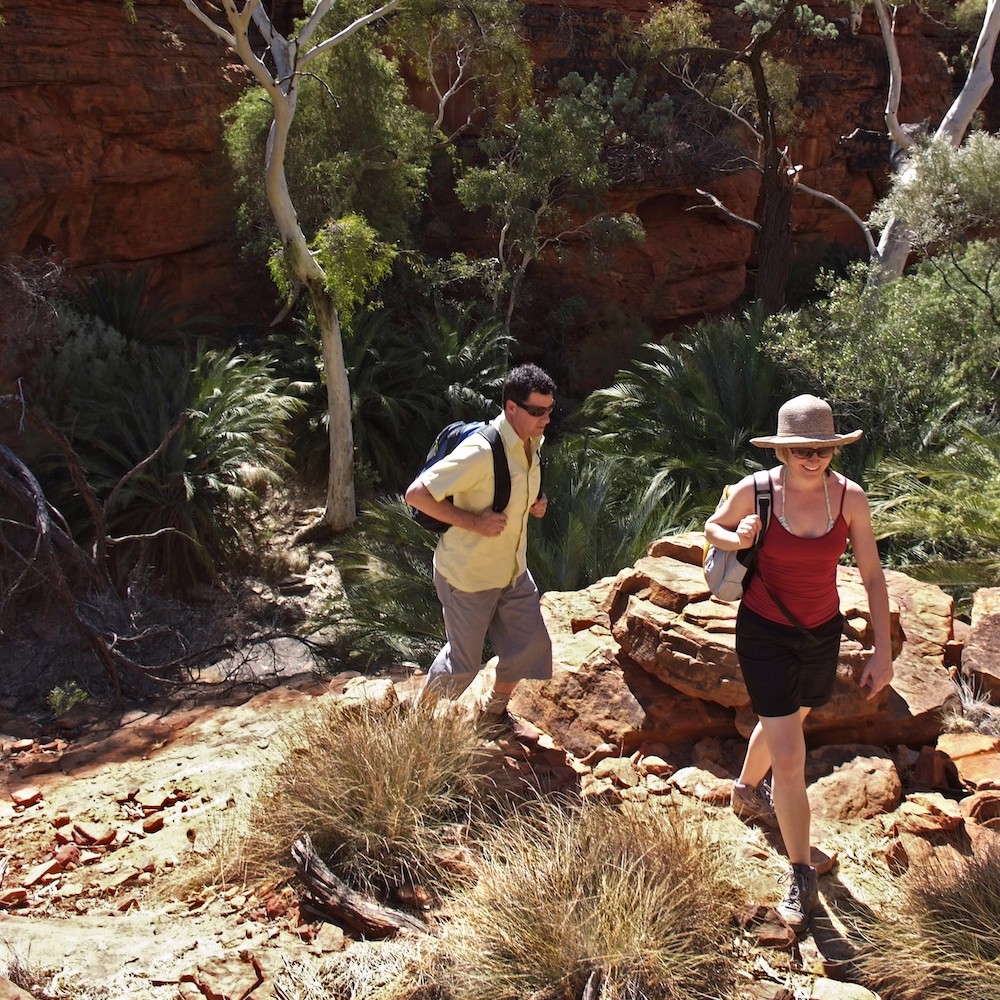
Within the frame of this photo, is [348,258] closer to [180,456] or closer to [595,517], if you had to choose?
[180,456]

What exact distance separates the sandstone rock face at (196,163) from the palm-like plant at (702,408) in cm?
476

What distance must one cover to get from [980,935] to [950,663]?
281 centimetres

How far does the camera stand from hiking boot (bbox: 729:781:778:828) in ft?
13.8

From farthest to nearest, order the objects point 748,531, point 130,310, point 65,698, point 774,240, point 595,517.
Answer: point 774,240 → point 130,310 → point 595,517 → point 65,698 → point 748,531

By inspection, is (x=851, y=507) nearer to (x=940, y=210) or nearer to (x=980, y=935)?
(x=980, y=935)

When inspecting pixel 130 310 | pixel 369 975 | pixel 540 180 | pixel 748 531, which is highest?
pixel 540 180

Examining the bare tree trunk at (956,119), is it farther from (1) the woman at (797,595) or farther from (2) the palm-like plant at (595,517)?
(1) the woman at (797,595)

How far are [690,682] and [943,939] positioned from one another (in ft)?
5.95

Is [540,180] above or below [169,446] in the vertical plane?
above

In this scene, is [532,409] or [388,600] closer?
[532,409]

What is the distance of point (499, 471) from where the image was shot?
4246mm

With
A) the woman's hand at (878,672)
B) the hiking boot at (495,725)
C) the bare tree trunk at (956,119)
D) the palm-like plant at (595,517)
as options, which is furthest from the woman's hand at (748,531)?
the bare tree trunk at (956,119)

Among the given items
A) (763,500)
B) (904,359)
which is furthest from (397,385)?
(763,500)

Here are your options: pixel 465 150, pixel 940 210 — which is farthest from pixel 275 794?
pixel 465 150
